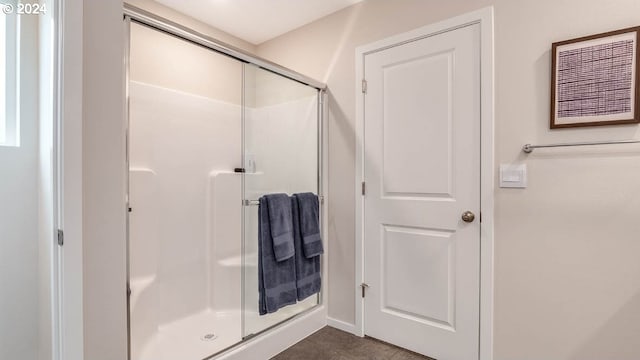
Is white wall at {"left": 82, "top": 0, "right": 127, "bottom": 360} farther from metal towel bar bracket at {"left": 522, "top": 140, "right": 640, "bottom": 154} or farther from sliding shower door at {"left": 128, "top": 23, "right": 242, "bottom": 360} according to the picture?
metal towel bar bracket at {"left": 522, "top": 140, "right": 640, "bottom": 154}

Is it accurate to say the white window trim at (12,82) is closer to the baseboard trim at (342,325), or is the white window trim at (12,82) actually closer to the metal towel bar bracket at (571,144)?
the baseboard trim at (342,325)

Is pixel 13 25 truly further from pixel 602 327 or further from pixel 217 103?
pixel 602 327

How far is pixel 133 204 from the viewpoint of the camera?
209 cm

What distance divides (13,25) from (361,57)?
1940 mm

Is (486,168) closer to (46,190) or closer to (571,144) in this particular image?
(571,144)

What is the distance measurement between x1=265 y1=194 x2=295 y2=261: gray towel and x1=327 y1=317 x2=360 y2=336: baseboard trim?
2.63 ft

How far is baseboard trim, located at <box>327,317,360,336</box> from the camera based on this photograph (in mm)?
2304

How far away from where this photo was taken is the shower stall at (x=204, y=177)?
2.01m

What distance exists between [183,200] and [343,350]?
1.64 metres

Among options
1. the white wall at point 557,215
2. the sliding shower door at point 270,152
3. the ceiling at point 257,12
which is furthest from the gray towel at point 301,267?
the ceiling at point 257,12

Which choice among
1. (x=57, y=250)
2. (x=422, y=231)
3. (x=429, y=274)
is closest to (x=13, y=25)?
(x=57, y=250)

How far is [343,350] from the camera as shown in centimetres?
207

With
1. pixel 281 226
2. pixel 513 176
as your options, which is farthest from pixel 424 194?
pixel 281 226

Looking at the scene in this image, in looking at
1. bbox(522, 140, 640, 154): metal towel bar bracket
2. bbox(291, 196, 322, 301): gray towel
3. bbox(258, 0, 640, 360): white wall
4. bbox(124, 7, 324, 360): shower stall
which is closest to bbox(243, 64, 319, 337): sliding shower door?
bbox(124, 7, 324, 360): shower stall
